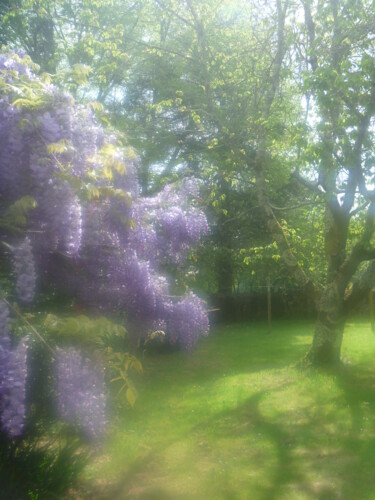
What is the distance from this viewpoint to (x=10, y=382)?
386 centimetres

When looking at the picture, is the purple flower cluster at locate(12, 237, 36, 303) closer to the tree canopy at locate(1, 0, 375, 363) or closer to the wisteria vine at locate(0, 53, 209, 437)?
the wisteria vine at locate(0, 53, 209, 437)

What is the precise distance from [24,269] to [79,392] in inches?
43.0

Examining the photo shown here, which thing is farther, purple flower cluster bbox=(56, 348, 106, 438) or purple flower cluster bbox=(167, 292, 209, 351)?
purple flower cluster bbox=(167, 292, 209, 351)

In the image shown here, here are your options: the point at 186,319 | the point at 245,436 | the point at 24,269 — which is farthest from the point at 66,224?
the point at 245,436

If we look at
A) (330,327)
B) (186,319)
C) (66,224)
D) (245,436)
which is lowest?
(245,436)

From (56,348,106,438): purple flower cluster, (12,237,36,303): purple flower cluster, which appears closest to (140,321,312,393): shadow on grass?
(56,348,106,438): purple flower cluster

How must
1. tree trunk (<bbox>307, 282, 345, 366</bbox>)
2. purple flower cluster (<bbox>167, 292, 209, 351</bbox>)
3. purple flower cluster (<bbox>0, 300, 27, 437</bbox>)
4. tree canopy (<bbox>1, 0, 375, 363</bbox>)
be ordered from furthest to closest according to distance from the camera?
tree trunk (<bbox>307, 282, 345, 366</bbox>) → tree canopy (<bbox>1, 0, 375, 363</bbox>) → purple flower cluster (<bbox>167, 292, 209, 351</bbox>) → purple flower cluster (<bbox>0, 300, 27, 437</bbox>)

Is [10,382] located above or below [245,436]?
above

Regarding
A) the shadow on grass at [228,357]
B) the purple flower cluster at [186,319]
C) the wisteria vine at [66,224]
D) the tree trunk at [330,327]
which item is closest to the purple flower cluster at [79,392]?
the wisteria vine at [66,224]

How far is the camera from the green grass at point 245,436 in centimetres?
609

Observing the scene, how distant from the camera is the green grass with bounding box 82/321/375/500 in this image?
6090 millimetres

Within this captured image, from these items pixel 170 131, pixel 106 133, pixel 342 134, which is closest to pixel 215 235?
pixel 170 131

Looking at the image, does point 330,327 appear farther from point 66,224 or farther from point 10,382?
point 10,382

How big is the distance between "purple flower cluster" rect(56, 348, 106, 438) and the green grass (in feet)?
5.72
